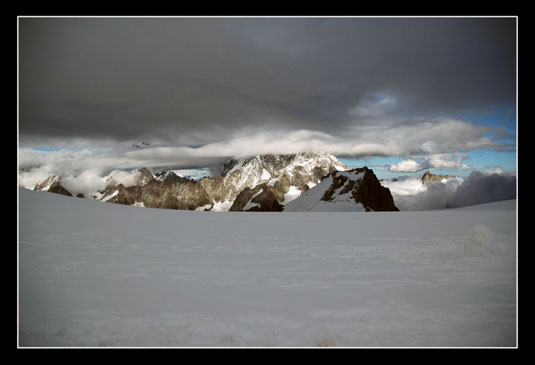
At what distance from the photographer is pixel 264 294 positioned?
236 inches

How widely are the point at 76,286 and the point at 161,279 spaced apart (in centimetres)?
184

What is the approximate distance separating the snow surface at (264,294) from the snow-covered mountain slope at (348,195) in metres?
158

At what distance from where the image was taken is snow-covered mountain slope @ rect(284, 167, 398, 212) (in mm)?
168875

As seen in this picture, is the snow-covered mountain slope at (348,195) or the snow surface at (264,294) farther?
the snow-covered mountain slope at (348,195)

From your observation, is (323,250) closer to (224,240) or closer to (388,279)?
(388,279)

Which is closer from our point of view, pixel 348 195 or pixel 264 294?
pixel 264 294

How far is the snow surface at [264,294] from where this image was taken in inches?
181

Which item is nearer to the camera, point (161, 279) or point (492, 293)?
point (492, 293)

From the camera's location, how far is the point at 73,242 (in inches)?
418

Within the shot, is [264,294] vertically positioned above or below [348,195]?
above

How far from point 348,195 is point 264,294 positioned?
17480cm

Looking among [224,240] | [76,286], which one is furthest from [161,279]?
[224,240]

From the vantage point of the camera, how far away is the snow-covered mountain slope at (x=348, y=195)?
168875mm

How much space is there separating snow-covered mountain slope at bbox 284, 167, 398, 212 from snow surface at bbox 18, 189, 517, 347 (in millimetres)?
157535
